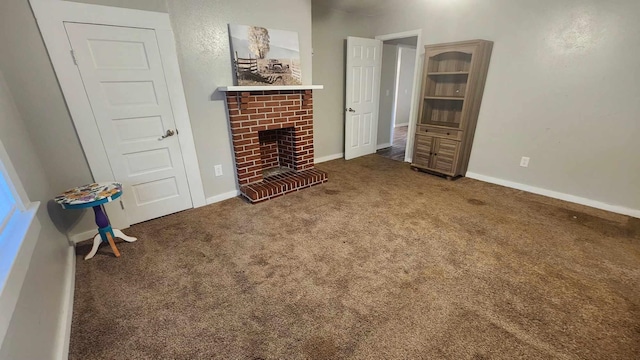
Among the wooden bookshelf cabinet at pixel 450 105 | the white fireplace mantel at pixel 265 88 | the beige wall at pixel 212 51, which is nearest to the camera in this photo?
the beige wall at pixel 212 51

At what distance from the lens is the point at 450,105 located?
3.68m

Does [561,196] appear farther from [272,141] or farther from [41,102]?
[41,102]

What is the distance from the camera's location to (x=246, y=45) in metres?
2.74

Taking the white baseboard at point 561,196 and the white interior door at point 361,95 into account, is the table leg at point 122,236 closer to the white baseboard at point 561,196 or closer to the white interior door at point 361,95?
the white interior door at point 361,95

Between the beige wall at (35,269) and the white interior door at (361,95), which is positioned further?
the white interior door at (361,95)

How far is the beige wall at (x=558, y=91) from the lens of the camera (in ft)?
7.97

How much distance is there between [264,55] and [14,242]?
247 cm

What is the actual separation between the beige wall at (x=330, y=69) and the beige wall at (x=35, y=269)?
3103mm

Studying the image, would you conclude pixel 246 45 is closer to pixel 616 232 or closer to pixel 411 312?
pixel 411 312

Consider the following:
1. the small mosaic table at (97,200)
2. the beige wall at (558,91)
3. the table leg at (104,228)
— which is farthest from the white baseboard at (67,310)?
the beige wall at (558,91)

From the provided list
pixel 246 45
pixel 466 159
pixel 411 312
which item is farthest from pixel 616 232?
pixel 246 45

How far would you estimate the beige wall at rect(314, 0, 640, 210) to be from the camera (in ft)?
7.97

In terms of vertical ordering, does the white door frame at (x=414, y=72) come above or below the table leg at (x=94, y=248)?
above

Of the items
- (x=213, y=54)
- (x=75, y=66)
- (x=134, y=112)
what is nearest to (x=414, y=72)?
(x=213, y=54)
